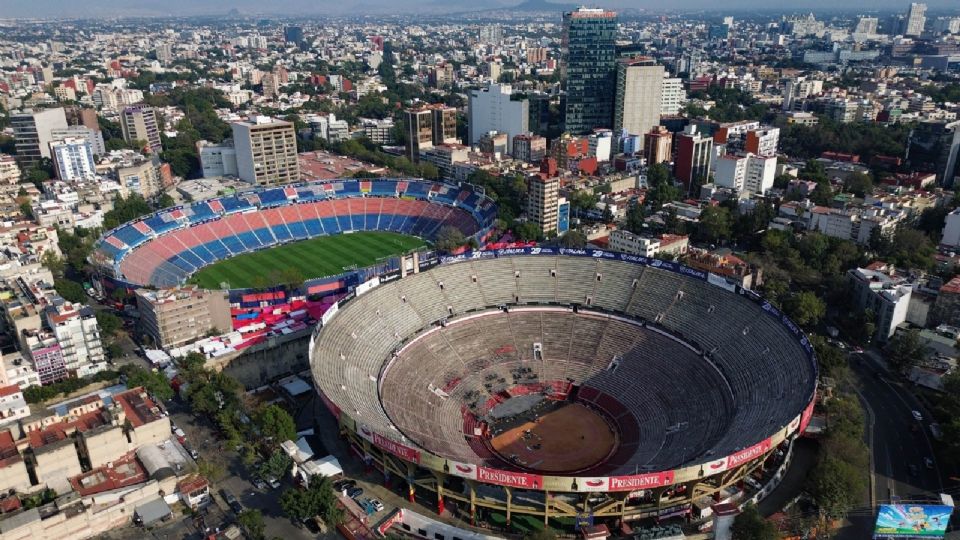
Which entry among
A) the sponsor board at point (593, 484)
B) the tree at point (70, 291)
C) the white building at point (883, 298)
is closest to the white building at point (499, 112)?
the white building at point (883, 298)

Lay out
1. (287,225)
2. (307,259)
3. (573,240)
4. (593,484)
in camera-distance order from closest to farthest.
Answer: (593,484)
(573,240)
(307,259)
(287,225)

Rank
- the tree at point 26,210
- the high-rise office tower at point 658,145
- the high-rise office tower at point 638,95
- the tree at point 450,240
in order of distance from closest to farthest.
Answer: the tree at point 450,240 → the tree at point 26,210 → the high-rise office tower at point 658,145 → the high-rise office tower at point 638,95

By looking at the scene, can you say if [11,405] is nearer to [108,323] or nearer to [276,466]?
[108,323]

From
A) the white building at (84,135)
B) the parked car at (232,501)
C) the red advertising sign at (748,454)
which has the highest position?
the white building at (84,135)

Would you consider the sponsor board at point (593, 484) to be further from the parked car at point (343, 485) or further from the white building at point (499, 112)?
the white building at point (499, 112)

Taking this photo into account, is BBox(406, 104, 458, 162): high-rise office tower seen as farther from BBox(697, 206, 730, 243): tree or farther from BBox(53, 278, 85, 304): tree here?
BBox(53, 278, 85, 304): tree

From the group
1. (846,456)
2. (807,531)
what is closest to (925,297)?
(846,456)

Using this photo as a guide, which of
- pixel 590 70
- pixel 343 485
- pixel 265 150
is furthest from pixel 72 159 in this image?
pixel 590 70
